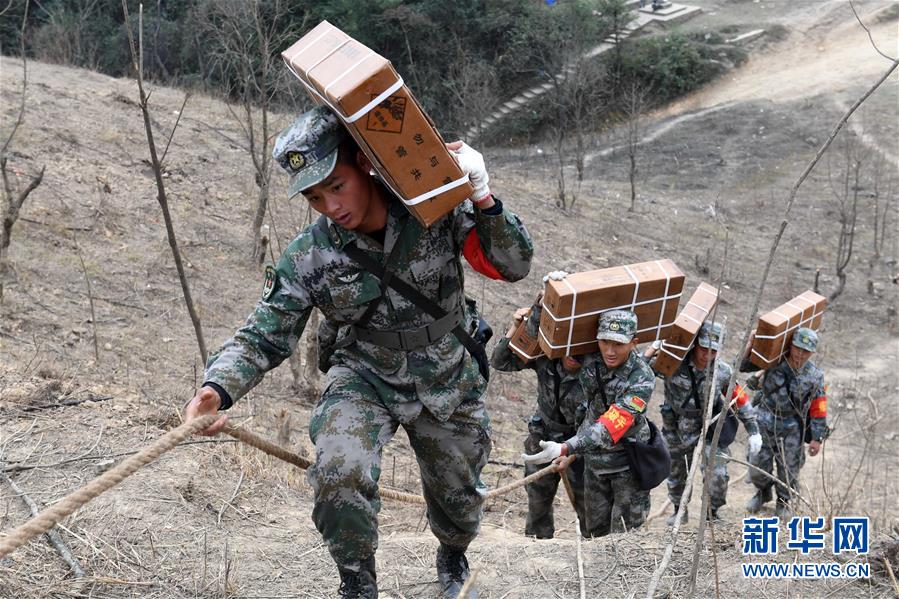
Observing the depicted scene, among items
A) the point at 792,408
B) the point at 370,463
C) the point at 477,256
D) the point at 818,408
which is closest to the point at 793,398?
the point at 792,408

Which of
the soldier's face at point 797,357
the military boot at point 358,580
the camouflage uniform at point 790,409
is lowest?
the camouflage uniform at point 790,409

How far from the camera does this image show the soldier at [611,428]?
5113 mm

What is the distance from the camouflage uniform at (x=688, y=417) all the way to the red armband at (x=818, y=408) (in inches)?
29.4

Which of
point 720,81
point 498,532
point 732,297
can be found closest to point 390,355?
point 498,532

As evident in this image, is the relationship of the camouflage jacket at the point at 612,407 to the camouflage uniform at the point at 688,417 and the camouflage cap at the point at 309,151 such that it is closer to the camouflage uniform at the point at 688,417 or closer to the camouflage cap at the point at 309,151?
the camouflage uniform at the point at 688,417

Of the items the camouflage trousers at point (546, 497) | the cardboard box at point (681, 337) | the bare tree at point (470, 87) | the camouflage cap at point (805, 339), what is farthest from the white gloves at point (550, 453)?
the bare tree at point (470, 87)

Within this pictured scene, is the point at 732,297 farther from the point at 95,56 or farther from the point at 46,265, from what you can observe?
the point at 95,56

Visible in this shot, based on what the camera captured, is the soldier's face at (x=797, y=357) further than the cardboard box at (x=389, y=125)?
Yes

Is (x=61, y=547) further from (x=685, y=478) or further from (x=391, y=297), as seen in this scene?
(x=685, y=478)

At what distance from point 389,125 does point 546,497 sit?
4059mm

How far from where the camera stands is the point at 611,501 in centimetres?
592

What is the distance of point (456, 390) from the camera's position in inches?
136

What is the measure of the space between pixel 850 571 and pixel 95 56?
23.9 m

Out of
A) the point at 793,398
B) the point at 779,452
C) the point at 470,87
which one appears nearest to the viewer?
the point at 779,452
